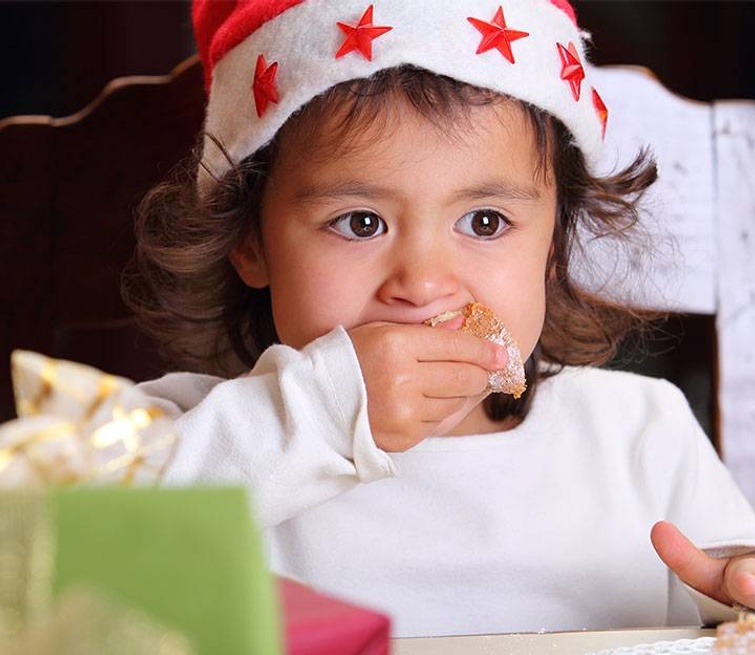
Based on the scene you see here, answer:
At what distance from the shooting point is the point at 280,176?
0.99 meters

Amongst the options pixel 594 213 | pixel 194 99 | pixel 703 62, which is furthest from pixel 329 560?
pixel 703 62

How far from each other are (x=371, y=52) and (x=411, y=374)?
24cm

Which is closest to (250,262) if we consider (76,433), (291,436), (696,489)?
(291,436)

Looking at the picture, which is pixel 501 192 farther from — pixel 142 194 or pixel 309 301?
pixel 142 194

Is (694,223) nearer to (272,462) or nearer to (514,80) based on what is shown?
(514,80)

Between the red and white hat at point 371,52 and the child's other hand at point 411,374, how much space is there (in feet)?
0.63

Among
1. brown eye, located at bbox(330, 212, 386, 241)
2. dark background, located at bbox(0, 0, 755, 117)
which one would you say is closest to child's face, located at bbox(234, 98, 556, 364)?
brown eye, located at bbox(330, 212, 386, 241)

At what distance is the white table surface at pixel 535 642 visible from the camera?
674mm

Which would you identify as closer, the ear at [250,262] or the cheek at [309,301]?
the cheek at [309,301]

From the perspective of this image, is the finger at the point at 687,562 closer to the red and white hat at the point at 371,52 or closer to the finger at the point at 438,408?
the finger at the point at 438,408

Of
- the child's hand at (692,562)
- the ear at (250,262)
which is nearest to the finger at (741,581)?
the child's hand at (692,562)

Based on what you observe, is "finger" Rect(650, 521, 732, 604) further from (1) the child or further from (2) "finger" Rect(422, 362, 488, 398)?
(2) "finger" Rect(422, 362, 488, 398)

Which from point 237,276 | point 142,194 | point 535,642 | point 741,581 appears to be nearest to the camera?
point 535,642

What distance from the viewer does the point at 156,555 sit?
333 mm
